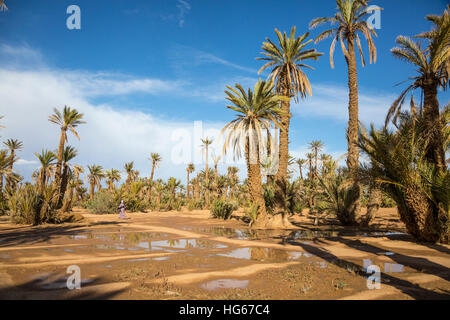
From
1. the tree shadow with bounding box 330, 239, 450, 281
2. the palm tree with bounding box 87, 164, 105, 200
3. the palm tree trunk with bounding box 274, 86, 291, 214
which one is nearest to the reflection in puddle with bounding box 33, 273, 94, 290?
the tree shadow with bounding box 330, 239, 450, 281

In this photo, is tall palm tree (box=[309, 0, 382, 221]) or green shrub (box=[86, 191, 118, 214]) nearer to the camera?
tall palm tree (box=[309, 0, 382, 221])

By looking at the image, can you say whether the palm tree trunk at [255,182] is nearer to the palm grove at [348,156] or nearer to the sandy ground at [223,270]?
the palm grove at [348,156]

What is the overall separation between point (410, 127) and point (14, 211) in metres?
20.2

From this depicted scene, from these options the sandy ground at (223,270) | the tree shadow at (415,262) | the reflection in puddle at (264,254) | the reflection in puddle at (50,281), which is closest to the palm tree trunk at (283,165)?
the sandy ground at (223,270)

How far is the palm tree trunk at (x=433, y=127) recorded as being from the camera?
9781 mm

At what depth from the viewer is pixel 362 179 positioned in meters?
10.9

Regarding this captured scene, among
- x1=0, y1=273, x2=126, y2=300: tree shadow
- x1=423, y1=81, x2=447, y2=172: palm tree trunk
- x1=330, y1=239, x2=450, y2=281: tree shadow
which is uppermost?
x1=423, y1=81, x2=447, y2=172: palm tree trunk

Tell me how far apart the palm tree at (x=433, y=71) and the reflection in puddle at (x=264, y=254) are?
637cm

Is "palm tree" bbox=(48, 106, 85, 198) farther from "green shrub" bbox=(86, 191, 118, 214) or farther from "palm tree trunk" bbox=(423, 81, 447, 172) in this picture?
"palm tree trunk" bbox=(423, 81, 447, 172)

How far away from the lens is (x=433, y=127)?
9.73 meters

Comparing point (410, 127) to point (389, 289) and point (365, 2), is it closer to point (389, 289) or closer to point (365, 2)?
point (389, 289)

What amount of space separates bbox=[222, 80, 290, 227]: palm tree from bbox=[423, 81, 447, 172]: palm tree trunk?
7.88m

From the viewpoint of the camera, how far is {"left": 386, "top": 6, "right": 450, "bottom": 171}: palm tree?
32.2 ft
